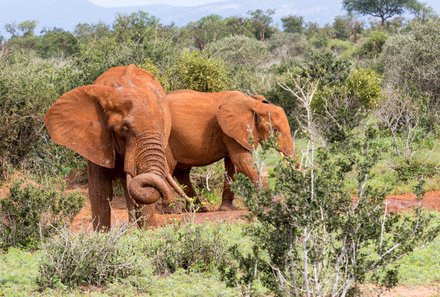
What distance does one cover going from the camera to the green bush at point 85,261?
687 cm

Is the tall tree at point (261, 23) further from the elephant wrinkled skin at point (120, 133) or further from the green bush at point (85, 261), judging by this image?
the green bush at point (85, 261)

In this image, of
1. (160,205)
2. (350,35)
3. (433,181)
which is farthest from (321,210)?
(350,35)

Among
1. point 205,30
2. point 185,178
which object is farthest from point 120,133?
point 205,30

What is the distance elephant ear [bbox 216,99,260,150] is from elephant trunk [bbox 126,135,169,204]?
144 inches

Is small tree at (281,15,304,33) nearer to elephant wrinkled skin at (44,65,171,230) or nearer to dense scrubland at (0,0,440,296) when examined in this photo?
dense scrubland at (0,0,440,296)

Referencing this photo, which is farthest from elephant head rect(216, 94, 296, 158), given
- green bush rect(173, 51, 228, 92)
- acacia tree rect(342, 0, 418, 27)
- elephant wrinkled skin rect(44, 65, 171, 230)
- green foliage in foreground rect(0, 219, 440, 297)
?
acacia tree rect(342, 0, 418, 27)

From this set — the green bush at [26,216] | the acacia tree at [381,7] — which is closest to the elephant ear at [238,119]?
the green bush at [26,216]

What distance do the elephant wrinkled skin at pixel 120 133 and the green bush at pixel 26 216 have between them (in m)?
0.54

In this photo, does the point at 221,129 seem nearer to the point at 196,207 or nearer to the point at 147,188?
the point at 196,207

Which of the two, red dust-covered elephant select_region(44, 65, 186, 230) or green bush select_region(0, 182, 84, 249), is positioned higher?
red dust-covered elephant select_region(44, 65, 186, 230)

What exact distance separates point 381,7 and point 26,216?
5628cm

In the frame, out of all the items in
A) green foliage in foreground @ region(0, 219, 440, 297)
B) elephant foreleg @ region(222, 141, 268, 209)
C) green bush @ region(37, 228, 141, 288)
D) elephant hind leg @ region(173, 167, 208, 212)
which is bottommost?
elephant hind leg @ region(173, 167, 208, 212)

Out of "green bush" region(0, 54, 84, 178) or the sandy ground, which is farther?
"green bush" region(0, 54, 84, 178)

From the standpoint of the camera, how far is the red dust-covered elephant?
8555 millimetres
